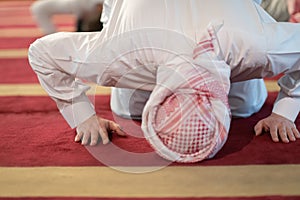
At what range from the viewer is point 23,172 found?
2.92 feet

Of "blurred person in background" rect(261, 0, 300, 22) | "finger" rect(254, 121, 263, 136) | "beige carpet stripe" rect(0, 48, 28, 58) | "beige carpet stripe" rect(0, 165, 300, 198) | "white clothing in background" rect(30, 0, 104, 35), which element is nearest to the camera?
"beige carpet stripe" rect(0, 165, 300, 198)

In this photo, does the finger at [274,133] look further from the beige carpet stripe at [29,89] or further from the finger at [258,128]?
the beige carpet stripe at [29,89]

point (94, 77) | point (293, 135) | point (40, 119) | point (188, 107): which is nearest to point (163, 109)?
point (188, 107)

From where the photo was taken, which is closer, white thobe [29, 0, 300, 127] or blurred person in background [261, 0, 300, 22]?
white thobe [29, 0, 300, 127]

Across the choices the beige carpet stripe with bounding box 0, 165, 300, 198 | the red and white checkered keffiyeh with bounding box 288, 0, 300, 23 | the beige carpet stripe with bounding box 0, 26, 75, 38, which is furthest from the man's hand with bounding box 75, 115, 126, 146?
the beige carpet stripe with bounding box 0, 26, 75, 38

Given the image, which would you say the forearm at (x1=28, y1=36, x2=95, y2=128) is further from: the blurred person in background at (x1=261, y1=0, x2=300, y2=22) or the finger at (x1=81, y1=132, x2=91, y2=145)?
the blurred person in background at (x1=261, y1=0, x2=300, y2=22)

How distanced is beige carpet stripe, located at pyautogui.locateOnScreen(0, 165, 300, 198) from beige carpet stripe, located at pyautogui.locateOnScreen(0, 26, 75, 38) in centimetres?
129

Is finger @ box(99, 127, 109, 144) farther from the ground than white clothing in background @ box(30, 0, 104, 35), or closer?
farther from the ground

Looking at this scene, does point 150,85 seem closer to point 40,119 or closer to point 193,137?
point 193,137

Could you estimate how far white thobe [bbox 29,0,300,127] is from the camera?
0.90 m

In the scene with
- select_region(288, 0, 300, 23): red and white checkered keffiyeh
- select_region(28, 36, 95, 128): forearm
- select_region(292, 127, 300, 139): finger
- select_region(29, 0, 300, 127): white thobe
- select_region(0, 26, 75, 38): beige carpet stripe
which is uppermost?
select_region(29, 0, 300, 127): white thobe

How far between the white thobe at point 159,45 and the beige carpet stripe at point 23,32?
1169 millimetres

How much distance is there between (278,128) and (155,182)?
29 cm

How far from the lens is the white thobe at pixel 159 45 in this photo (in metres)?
0.90
